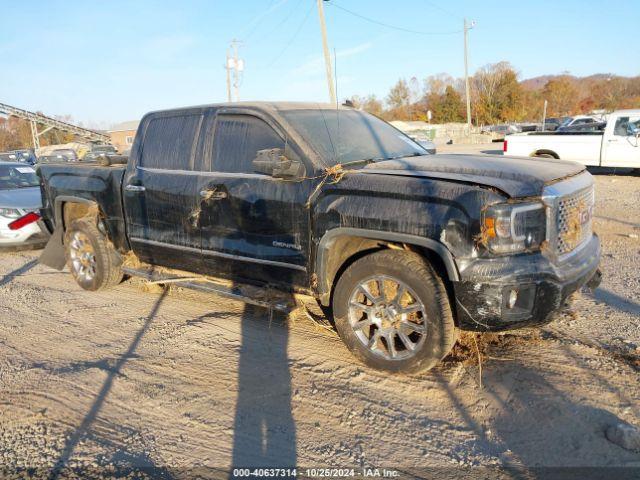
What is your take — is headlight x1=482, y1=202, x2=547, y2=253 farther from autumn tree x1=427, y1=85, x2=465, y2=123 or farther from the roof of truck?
autumn tree x1=427, y1=85, x2=465, y2=123

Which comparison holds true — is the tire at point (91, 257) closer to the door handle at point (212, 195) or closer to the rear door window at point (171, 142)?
the rear door window at point (171, 142)

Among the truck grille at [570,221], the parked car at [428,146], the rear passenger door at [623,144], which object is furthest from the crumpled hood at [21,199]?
the rear passenger door at [623,144]

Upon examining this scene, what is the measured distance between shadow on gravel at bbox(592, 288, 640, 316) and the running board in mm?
2982

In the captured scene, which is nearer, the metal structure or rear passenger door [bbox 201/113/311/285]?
rear passenger door [bbox 201/113/311/285]

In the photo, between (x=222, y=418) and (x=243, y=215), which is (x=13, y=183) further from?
(x=222, y=418)

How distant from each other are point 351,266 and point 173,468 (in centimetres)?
176

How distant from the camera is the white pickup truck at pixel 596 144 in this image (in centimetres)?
1426

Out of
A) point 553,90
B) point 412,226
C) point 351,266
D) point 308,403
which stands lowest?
point 308,403

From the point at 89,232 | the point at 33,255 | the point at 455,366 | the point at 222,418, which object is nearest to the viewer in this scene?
the point at 222,418

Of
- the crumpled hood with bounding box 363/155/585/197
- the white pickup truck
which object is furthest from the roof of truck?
the white pickup truck

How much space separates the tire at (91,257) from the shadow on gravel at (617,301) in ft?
16.7

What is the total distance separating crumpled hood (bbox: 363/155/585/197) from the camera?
331 centimetres

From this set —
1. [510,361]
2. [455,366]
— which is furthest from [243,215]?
[510,361]

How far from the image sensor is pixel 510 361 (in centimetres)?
387
